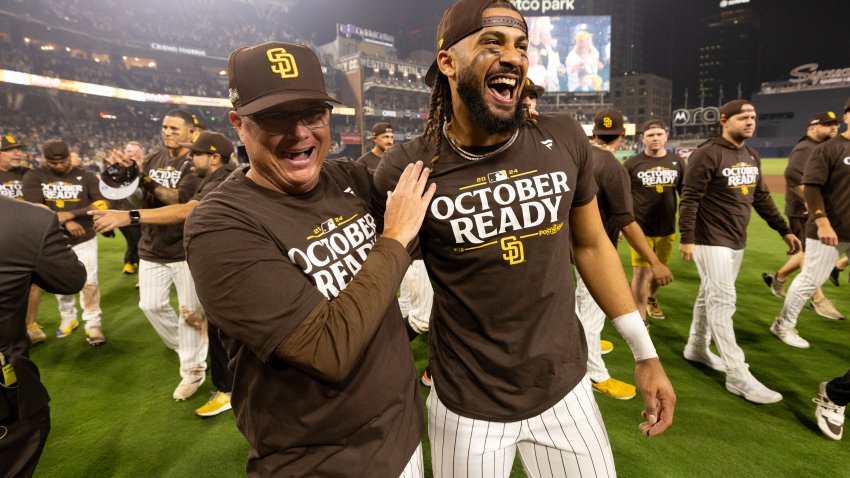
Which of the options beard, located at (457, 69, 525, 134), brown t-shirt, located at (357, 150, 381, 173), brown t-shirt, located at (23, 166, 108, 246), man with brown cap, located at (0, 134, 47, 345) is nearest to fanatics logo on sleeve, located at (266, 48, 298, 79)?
beard, located at (457, 69, 525, 134)

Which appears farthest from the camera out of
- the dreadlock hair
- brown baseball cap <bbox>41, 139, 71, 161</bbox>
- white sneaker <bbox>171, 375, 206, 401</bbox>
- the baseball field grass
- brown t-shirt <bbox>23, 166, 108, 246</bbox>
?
brown t-shirt <bbox>23, 166, 108, 246</bbox>

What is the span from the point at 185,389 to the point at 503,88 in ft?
13.7

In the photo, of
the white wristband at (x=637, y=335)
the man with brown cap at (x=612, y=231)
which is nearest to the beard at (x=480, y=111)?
the white wristband at (x=637, y=335)

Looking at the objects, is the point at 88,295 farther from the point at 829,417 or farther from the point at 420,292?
the point at 829,417

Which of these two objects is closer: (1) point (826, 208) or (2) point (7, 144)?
(1) point (826, 208)

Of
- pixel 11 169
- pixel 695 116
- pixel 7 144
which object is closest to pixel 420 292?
pixel 7 144

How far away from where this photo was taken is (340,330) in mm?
1217

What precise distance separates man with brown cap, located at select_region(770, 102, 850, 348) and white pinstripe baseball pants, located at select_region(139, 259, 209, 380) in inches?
249

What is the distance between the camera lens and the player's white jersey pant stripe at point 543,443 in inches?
68.6

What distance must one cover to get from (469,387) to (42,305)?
845 centimetres

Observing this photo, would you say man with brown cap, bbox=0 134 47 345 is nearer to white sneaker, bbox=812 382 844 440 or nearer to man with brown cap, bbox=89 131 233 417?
man with brown cap, bbox=89 131 233 417

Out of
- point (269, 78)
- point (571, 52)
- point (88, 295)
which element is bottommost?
point (88, 295)

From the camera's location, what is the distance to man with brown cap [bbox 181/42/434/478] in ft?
4.00

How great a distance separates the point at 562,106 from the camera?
5128 cm
